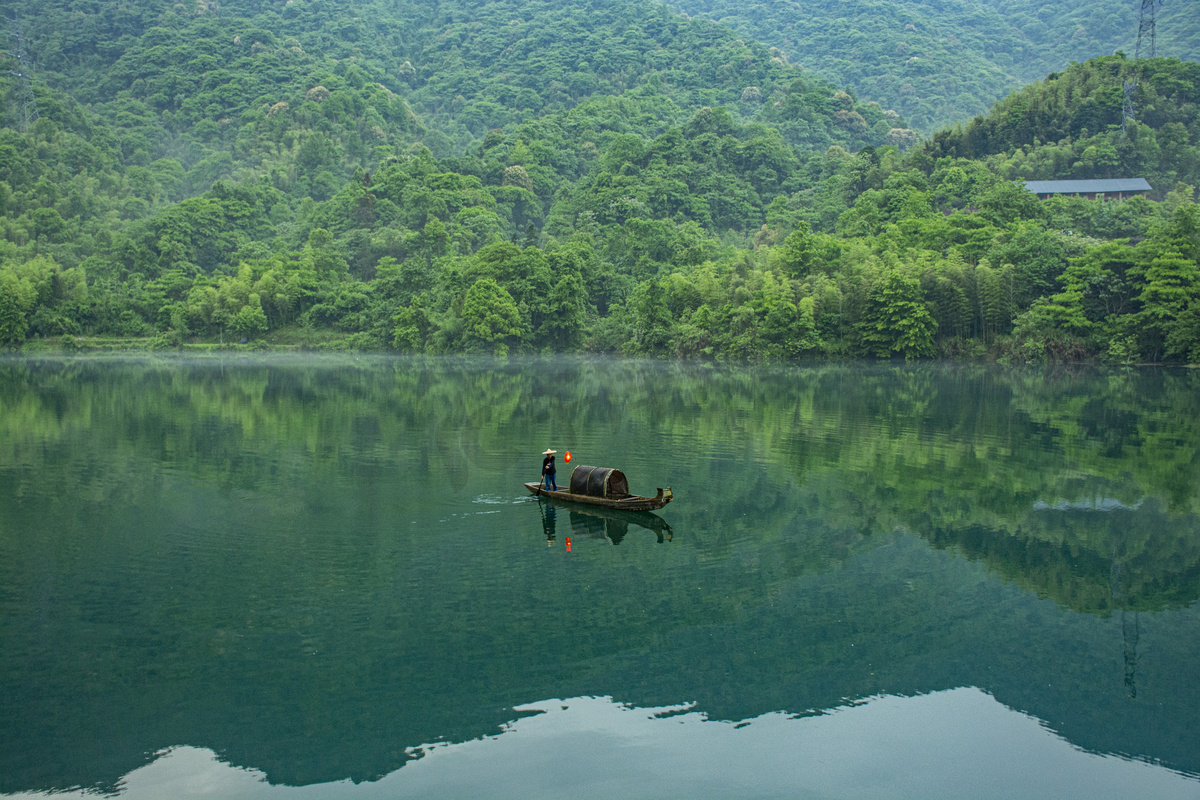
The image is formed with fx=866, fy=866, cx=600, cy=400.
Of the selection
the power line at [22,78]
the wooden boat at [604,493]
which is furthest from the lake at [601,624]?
the power line at [22,78]

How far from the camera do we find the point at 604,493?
17.1m

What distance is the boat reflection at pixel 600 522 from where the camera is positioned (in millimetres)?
15805

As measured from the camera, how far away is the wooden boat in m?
16.6

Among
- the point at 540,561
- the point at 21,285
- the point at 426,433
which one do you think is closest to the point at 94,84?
the point at 21,285

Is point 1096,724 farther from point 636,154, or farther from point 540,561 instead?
point 636,154

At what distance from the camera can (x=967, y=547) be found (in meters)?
15.0

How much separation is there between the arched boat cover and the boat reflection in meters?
0.39

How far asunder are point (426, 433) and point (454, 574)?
15402 millimetres

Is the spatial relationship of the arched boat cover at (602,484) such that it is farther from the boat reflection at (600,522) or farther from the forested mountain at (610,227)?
the forested mountain at (610,227)

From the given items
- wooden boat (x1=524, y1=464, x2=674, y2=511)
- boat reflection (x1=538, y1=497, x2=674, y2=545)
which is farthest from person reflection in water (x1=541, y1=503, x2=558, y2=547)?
wooden boat (x1=524, y1=464, x2=674, y2=511)

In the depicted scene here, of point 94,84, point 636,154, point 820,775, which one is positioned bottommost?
point 820,775

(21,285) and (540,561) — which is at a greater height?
(21,285)

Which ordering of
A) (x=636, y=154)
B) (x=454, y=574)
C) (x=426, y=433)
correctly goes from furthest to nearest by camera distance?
(x=636, y=154)
(x=426, y=433)
(x=454, y=574)

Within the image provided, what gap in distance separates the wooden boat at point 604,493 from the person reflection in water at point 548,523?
1.11 ft
